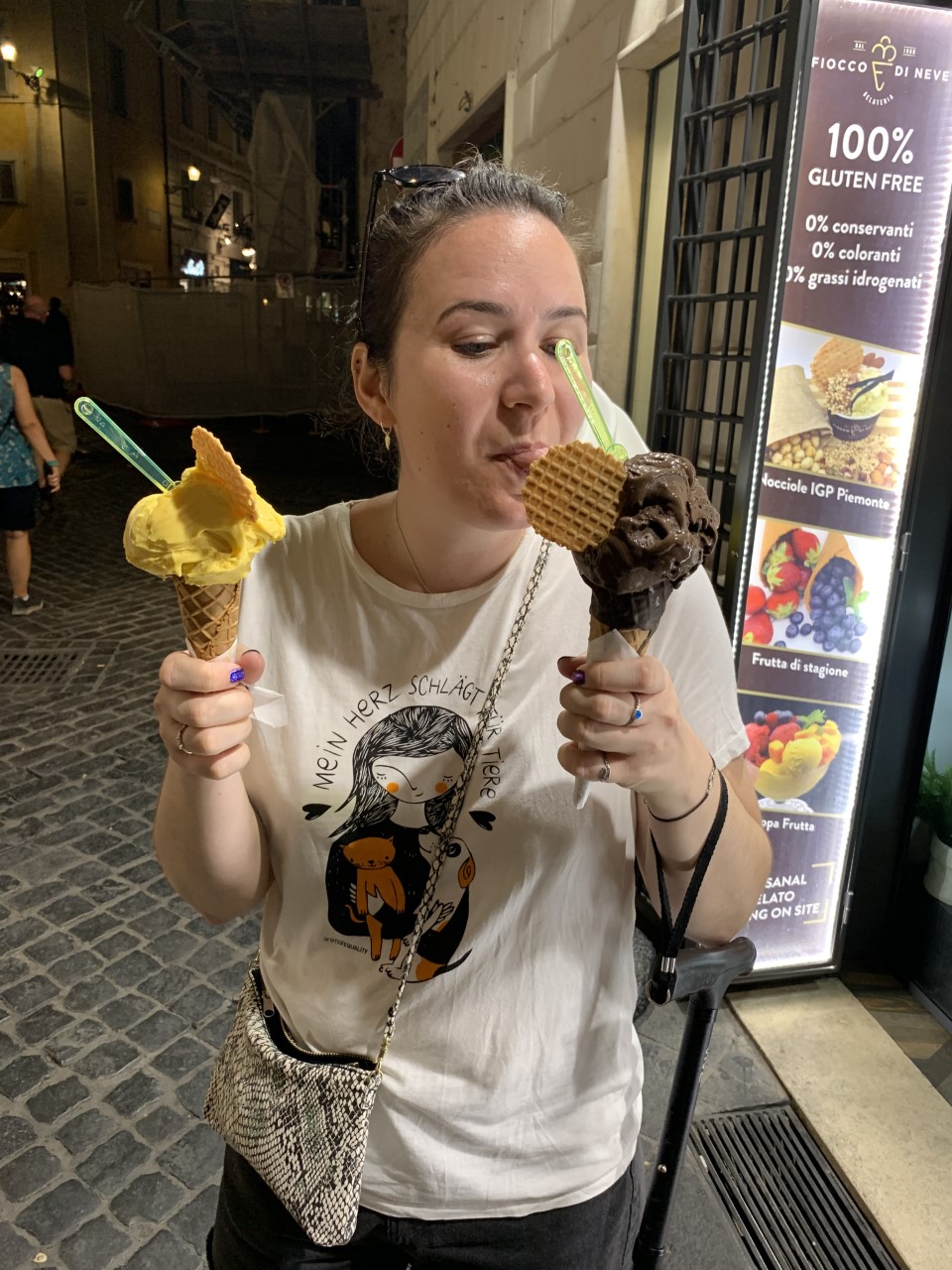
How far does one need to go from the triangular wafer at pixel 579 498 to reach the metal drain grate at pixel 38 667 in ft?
19.0

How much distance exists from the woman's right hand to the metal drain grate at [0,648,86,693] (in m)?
5.49

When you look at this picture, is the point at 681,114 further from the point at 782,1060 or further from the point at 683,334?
the point at 782,1060

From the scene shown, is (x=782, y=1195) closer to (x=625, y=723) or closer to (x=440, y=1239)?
(x=440, y=1239)

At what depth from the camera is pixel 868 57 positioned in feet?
8.84

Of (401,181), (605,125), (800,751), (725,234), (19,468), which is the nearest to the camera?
(401,181)

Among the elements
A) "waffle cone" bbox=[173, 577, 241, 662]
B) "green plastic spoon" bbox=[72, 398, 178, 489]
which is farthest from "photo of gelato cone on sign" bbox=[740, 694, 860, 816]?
"green plastic spoon" bbox=[72, 398, 178, 489]

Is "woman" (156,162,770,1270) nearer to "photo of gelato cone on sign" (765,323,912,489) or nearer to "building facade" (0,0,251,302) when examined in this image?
"photo of gelato cone on sign" (765,323,912,489)

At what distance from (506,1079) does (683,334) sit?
3074 millimetres

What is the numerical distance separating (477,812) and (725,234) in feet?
8.42

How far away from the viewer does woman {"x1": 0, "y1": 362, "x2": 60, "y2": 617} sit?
654 cm

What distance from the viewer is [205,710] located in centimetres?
113

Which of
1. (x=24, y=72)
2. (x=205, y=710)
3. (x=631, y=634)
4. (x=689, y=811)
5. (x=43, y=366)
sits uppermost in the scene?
(x=24, y=72)

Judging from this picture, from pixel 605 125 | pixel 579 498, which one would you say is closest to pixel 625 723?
pixel 579 498

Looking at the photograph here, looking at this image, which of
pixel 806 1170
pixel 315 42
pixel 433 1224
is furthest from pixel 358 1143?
pixel 315 42
